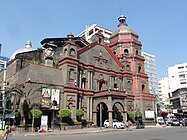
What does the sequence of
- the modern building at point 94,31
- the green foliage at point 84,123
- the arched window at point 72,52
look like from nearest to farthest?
the green foliage at point 84,123
the arched window at point 72,52
the modern building at point 94,31

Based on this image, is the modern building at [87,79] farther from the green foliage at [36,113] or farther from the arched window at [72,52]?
the green foliage at [36,113]

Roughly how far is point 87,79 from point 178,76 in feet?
282

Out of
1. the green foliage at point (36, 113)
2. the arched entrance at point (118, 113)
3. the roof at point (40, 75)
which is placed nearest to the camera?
→ the green foliage at point (36, 113)

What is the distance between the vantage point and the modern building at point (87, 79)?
3375 centimetres

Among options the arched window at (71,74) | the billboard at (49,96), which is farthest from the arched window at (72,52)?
the billboard at (49,96)

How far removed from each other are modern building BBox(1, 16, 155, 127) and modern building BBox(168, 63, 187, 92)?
67.1 metres

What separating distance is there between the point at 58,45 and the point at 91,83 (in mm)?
20551

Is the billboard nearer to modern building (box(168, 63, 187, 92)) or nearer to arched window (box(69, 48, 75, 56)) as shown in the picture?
arched window (box(69, 48, 75, 56))

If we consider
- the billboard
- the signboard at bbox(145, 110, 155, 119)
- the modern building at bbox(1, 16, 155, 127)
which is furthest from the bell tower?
the billboard

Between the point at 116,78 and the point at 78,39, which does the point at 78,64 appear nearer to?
the point at 116,78

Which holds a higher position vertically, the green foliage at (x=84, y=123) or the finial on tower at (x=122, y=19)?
the finial on tower at (x=122, y=19)

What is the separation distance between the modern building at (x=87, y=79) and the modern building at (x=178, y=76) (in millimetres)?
67064

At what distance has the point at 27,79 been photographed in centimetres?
3272

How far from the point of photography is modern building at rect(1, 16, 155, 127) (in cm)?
3375
